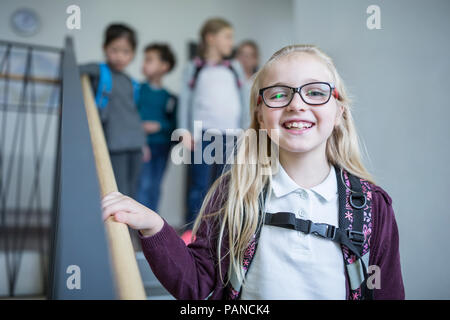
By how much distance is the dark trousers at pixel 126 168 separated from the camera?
218 centimetres

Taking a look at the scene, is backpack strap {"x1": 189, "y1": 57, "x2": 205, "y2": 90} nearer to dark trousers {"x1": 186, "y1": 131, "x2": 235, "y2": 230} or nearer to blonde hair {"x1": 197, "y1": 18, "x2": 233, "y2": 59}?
blonde hair {"x1": 197, "y1": 18, "x2": 233, "y2": 59}

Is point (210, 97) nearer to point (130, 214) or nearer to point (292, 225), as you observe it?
point (292, 225)

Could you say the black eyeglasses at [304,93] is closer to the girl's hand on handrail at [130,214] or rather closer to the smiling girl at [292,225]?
the smiling girl at [292,225]

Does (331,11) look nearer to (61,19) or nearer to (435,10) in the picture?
(435,10)

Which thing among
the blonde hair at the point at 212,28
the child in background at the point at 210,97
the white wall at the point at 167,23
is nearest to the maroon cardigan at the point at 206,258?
the child in background at the point at 210,97

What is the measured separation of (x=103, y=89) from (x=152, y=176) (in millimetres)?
971

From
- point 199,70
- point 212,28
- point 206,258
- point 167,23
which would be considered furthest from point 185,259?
point 167,23

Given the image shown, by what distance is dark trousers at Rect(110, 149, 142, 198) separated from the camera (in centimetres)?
218

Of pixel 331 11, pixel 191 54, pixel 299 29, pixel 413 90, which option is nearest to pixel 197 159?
pixel 299 29

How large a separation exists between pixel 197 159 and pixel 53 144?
6.53ft

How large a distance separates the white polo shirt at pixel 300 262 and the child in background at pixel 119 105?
54.7 inches

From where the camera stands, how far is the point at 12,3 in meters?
3.45

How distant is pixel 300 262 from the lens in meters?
0.89

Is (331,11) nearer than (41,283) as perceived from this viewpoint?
Yes
